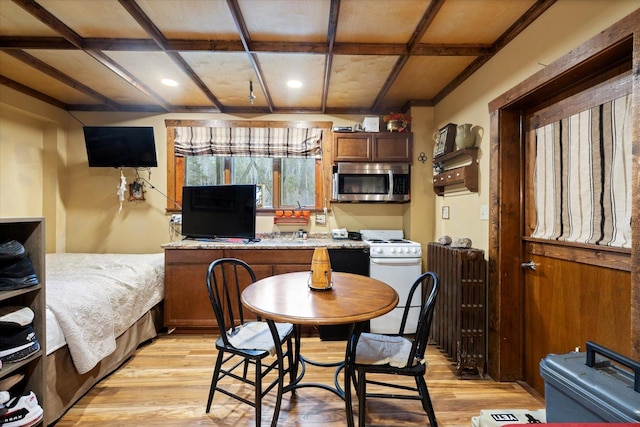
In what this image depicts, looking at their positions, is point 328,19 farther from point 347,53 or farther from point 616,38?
point 616,38

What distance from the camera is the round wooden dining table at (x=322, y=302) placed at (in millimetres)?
1254

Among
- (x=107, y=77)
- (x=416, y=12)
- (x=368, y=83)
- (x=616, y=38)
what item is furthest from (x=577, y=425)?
(x=107, y=77)

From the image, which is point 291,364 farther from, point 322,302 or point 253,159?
point 253,159

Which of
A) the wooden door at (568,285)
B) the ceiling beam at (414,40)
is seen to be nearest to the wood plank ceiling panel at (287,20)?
the ceiling beam at (414,40)

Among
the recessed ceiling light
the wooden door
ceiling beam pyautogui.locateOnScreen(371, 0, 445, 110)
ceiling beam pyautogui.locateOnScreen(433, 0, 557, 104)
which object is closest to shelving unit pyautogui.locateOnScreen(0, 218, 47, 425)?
the recessed ceiling light

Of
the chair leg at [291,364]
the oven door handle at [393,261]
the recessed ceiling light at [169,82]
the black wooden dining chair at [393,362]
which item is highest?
the recessed ceiling light at [169,82]

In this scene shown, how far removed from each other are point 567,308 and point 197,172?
12.6 ft

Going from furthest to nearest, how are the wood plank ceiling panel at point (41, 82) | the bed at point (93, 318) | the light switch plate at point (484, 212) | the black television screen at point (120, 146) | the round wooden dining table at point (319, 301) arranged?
the black television screen at point (120, 146) < the wood plank ceiling panel at point (41, 82) < the light switch plate at point (484, 212) < the bed at point (93, 318) < the round wooden dining table at point (319, 301)

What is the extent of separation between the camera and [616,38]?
4.21ft

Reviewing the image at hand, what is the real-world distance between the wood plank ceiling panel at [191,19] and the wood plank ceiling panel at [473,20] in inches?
58.0

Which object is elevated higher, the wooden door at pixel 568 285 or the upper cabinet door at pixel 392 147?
the upper cabinet door at pixel 392 147

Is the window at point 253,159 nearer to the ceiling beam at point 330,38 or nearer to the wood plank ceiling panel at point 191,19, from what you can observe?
the ceiling beam at point 330,38

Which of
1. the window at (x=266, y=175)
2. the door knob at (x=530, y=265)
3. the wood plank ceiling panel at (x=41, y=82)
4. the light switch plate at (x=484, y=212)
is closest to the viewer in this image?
the door knob at (x=530, y=265)

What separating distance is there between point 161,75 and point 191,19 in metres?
0.99
